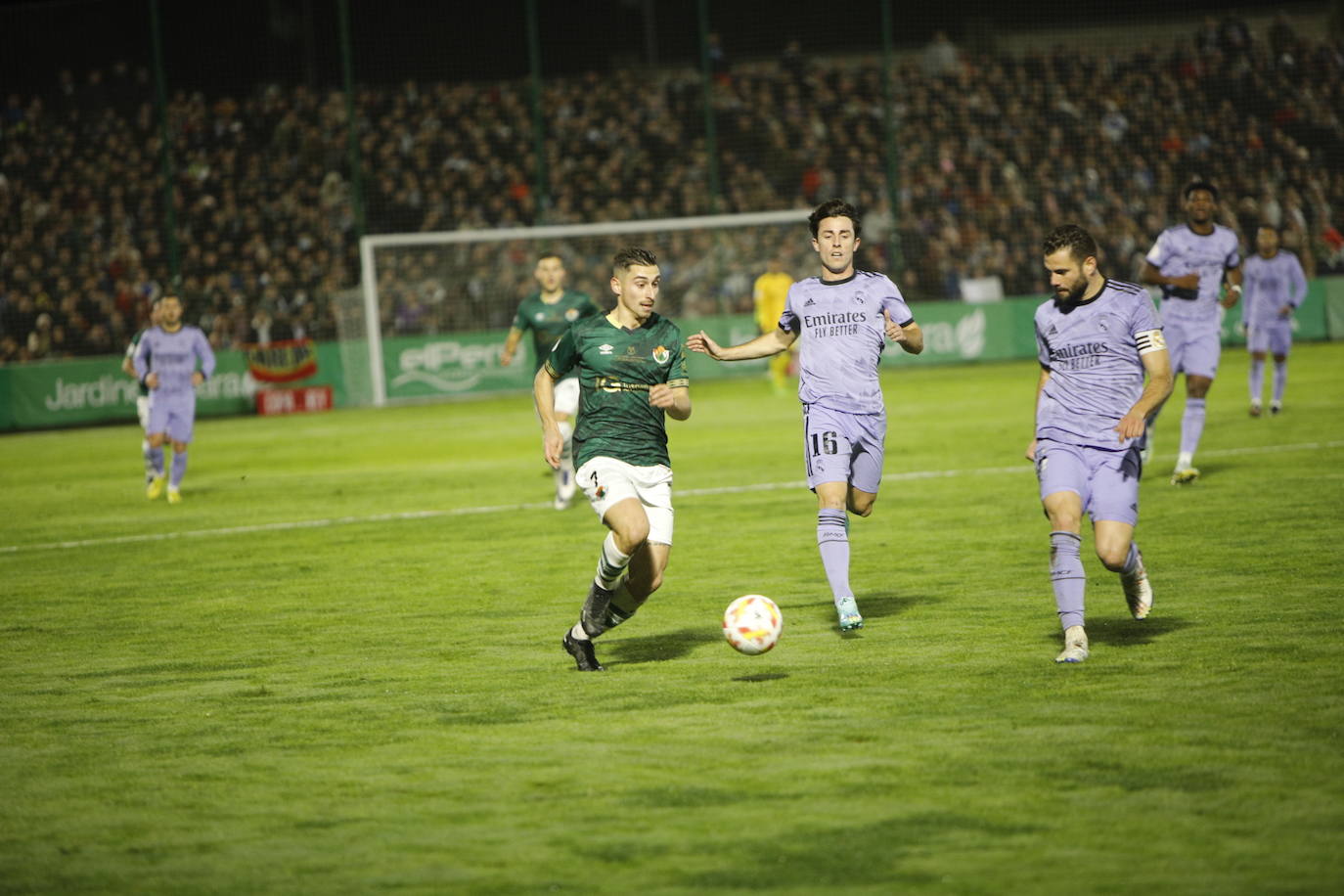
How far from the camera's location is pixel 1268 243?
23.3 metres

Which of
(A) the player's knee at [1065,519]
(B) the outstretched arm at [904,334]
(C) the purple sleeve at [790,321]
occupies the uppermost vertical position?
(C) the purple sleeve at [790,321]

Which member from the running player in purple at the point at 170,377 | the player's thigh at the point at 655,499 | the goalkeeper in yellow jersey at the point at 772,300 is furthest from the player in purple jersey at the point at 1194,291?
the goalkeeper in yellow jersey at the point at 772,300

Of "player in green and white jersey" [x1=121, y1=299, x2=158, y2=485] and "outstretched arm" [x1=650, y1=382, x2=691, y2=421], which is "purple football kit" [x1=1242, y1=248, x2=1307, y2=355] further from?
"outstretched arm" [x1=650, y1=382, x2=691, y2=421]

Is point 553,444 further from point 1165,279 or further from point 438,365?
point 438,365

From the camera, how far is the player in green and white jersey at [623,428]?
8.32 m

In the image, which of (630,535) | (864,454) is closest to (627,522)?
(630,535)

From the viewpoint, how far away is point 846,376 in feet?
30.4

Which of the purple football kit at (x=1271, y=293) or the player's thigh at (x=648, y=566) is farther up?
the purple football kit at (x=1271, y=293)

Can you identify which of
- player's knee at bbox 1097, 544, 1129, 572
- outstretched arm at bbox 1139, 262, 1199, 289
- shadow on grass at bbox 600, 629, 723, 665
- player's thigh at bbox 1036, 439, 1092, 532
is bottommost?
shadow on grass at bbox 600, 629, 723, 665

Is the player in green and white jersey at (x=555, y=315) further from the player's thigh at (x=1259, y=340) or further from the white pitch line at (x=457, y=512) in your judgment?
the player's thigh at (x=1259, y=340)

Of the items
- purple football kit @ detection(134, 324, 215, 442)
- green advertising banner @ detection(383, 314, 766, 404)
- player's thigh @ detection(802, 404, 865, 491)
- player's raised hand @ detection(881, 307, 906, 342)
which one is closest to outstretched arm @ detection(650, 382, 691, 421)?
player's thigh @ detection(802, 404, 865, 491)

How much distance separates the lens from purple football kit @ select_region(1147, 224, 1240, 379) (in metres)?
15.1

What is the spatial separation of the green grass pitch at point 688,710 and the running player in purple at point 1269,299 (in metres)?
6.64

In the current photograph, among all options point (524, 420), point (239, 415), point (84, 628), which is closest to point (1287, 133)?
point (524, 420)
